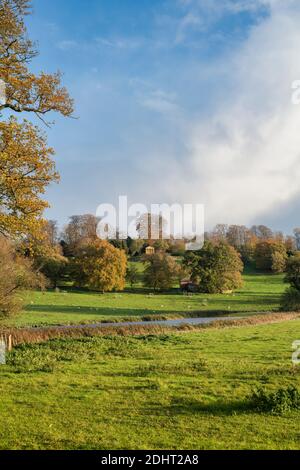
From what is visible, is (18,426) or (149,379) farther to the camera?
(149,379)

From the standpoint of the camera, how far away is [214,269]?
87.4 m

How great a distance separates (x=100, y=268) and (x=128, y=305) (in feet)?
57.5

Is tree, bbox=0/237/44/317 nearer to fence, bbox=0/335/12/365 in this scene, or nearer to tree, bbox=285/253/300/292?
fence, bbox=0/335/12/365

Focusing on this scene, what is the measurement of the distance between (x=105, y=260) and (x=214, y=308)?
25.7 meters

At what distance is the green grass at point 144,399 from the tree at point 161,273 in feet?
203

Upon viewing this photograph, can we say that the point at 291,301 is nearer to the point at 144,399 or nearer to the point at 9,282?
the point at 9,282

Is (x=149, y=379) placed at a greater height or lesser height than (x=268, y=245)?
lesser

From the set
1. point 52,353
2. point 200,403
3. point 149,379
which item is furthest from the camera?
point 52,353

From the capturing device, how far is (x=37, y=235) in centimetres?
1844

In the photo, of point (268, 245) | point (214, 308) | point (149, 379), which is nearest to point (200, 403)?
point (149, 379)

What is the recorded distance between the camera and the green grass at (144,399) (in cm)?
1005

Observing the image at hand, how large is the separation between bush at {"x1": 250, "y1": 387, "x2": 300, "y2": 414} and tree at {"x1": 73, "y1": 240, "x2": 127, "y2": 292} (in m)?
69.4

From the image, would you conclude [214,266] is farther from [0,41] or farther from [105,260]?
[0,41]
